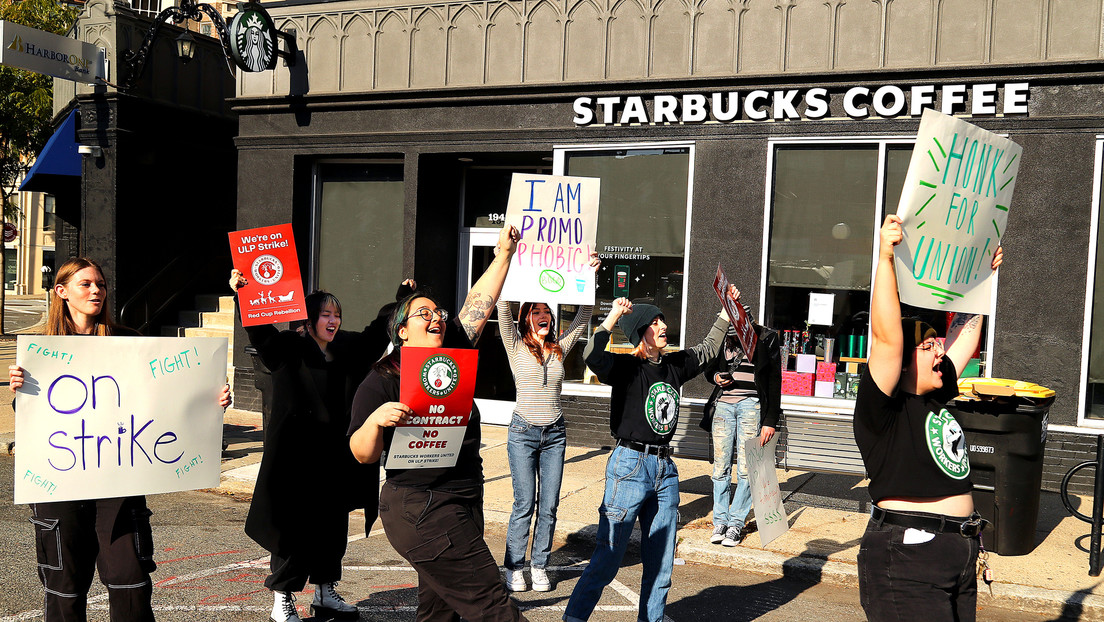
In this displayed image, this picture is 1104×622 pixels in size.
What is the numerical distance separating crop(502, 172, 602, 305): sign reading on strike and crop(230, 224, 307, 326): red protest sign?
73.2 inches

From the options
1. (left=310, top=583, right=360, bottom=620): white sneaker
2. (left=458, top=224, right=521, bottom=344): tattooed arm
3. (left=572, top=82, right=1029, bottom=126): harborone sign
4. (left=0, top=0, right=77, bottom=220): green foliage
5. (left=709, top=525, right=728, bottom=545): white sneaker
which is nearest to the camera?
(left=458, top=224, right=521, bottom=344): tattooed arm

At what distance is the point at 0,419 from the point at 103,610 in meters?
8.16

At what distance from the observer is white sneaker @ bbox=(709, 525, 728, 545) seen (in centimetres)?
705

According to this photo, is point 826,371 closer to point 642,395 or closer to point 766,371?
point 766,371

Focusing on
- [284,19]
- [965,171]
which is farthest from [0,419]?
[965,171]

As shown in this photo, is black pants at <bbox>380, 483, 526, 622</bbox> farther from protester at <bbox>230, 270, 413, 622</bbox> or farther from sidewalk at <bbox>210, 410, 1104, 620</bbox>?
sidewalk at <bbox>210, 410, 1104, 620</bbox>

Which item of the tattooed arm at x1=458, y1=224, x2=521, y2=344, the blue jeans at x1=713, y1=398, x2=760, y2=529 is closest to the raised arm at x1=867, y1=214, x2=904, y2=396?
the tattooed arm at x1=458, y1=224, x2=521, y2=344

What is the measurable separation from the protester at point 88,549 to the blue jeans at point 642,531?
2042 mm

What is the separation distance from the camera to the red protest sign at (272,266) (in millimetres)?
6770

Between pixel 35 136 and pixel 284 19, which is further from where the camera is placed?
pixel 35 136

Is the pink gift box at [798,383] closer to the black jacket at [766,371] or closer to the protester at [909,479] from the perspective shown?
the black jacket at [766,371]

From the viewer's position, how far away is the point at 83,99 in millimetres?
14672

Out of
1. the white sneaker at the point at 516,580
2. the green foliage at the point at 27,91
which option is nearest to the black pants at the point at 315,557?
the white sneaker at the point at 516,580

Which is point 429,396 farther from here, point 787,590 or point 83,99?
point 83,99
